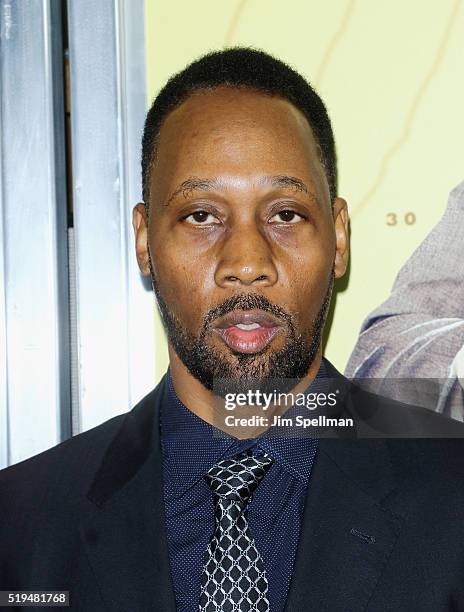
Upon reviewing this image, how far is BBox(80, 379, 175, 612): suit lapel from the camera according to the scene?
4.19 ft

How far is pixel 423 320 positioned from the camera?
64.2 inches

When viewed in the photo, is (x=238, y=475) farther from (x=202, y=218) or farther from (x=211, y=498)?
(x=202, y=218)

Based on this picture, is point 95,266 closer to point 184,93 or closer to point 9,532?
point 184,93

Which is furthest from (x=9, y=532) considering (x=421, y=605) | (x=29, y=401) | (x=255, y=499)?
(x=421, y=605)

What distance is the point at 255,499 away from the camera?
1.33 meters

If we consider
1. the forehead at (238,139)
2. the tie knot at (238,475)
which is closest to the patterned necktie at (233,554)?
the tie knot at (238,475)

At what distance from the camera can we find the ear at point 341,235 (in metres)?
1.51

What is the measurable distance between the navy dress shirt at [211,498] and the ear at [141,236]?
10.9 inches

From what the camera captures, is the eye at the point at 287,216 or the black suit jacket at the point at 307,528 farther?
the eye at the point at 287,216

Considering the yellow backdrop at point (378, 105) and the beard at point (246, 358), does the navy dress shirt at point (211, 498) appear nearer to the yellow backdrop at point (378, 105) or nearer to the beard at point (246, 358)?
the beard at point (246, 358)

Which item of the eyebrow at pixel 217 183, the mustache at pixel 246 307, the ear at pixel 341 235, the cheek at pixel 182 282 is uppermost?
the eyebrow at pixel 217 183

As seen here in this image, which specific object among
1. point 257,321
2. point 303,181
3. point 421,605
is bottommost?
point 421,605

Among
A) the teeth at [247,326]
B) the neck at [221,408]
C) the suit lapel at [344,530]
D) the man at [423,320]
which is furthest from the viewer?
the man at [423,320]

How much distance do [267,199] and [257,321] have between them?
21 centimetres
